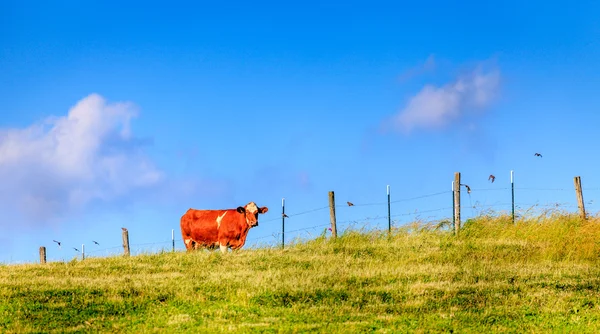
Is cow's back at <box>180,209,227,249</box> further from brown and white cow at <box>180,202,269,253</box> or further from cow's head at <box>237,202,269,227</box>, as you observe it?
cow's head at <box>237,202,269,227</box>

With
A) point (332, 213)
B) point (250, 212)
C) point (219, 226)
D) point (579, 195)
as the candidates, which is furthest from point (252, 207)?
point (579, 195)

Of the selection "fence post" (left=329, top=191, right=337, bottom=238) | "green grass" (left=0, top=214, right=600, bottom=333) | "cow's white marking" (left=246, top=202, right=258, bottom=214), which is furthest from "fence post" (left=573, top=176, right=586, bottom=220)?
"cow's white marking" (left=246, top=202, right=258, bottom=214)

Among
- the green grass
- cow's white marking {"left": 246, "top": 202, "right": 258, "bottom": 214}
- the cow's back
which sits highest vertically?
cow's white marking {"left": 246, "top": 202, "right": 258, "bottom": 214}

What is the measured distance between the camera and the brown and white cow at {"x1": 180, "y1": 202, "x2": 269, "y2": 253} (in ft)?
81.2

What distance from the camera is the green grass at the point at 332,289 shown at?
13125mm

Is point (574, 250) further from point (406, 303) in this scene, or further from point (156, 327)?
point (156, 327)

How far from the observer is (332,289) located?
1612cm

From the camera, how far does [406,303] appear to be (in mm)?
14633

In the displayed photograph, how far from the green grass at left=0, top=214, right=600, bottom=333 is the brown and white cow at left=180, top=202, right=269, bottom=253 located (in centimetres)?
126

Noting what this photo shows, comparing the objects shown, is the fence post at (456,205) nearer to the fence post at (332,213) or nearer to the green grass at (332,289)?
the green grass at (332,289)

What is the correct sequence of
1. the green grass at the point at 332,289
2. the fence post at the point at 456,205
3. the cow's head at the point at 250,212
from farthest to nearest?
the fence post at the point at 456,205 → the cow's head at the point at 250,212 → the green grass at the point at 332,289

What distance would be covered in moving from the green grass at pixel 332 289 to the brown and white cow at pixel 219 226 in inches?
49.5

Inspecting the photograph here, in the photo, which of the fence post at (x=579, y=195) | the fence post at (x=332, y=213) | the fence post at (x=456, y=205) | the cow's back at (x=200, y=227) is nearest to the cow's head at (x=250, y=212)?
the cow's back at (x=200, y=227)

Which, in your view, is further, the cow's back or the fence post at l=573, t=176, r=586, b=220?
the fence post at l=573, t=176, r=586, b=220
